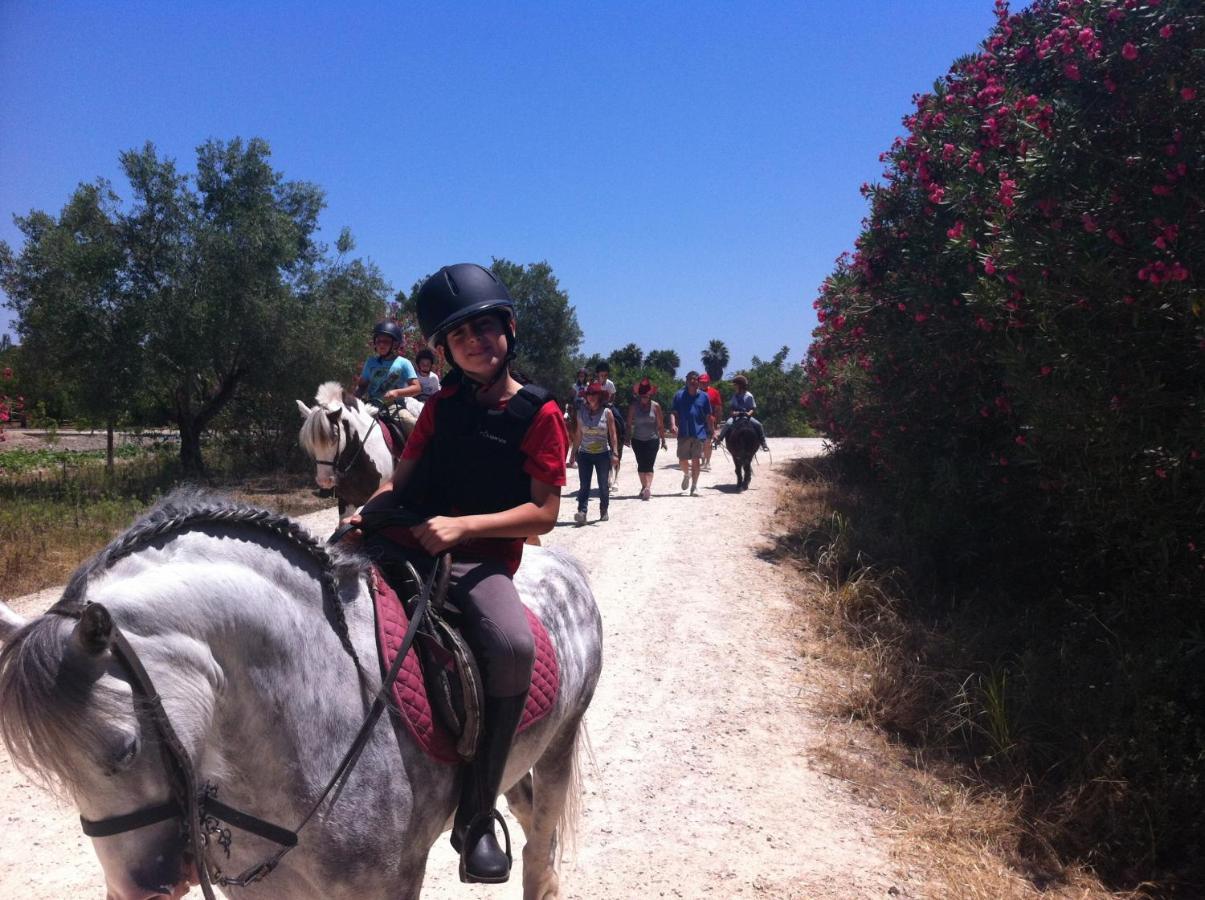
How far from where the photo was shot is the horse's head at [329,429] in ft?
29.4

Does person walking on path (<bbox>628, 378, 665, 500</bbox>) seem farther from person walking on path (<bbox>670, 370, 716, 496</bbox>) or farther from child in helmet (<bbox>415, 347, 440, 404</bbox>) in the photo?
child in helmet (<bbox>415, 347, 440, 404</bbox>)

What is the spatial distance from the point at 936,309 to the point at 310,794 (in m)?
7.78

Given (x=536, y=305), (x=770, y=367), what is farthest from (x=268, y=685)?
(x=536, y=305)

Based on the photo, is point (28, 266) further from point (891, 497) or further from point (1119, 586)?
point (1119, 586)

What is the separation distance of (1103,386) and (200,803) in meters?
5.79

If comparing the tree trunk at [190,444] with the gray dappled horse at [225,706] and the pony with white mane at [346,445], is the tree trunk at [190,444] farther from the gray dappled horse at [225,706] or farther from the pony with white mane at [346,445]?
the gray dappled horse at [225,706]

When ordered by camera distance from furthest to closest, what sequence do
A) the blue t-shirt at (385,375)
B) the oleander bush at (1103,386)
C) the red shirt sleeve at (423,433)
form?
the blue t-shirt at (385,375), the oleander bush at (1103,386), the red shirt sleeve at (423,433)

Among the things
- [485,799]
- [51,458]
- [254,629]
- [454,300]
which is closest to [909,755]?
[485,799]

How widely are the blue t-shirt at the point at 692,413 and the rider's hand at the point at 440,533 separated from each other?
528 inches

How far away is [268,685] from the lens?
203 centimetres

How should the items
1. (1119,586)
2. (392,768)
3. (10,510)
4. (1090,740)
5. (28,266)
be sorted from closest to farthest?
(392,768) < (1090,740) < (1119,586) < (10,510) < (28,266)

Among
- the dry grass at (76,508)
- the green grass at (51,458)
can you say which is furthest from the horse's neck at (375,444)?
the green grass at (51,458)

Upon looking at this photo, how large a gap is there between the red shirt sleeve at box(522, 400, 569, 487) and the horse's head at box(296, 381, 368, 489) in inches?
272

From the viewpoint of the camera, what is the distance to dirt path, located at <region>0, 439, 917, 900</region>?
14.1ft
